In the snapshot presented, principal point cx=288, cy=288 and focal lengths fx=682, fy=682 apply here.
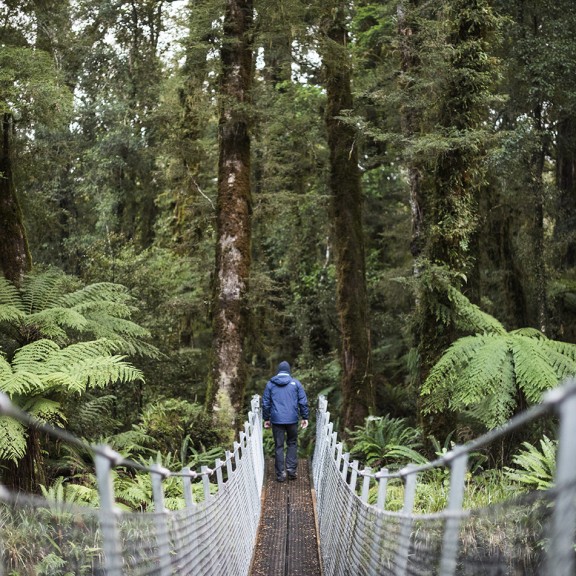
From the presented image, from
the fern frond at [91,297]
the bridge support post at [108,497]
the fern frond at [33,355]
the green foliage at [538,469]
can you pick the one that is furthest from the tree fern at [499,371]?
the bridge support post at [108,497]

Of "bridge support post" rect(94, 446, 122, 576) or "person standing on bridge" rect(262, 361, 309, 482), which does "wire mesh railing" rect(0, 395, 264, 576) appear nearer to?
"bridge support post" rect(94, 446, 122, 576)

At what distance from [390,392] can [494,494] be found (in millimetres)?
11185

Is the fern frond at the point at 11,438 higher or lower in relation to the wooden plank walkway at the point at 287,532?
higher

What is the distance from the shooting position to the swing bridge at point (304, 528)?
2.15m

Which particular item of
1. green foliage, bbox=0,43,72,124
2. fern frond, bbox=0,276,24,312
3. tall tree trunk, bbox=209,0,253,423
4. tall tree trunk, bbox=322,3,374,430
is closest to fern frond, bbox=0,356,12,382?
fern frond, bbox=0,276,24,312

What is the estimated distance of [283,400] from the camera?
9.09m

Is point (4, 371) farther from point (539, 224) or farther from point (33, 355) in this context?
point (539, 224)

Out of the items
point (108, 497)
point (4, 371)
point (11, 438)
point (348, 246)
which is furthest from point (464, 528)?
point (348, 246)

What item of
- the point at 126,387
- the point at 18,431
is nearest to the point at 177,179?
the point at 126,387

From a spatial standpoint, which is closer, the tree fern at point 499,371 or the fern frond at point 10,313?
the fern frond at point 10,313

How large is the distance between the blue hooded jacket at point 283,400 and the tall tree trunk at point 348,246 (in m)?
3.57

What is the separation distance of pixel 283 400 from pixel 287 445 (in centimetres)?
73

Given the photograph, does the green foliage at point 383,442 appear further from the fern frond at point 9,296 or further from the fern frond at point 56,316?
the fern frond at point 9,296

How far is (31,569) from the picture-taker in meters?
5.05
